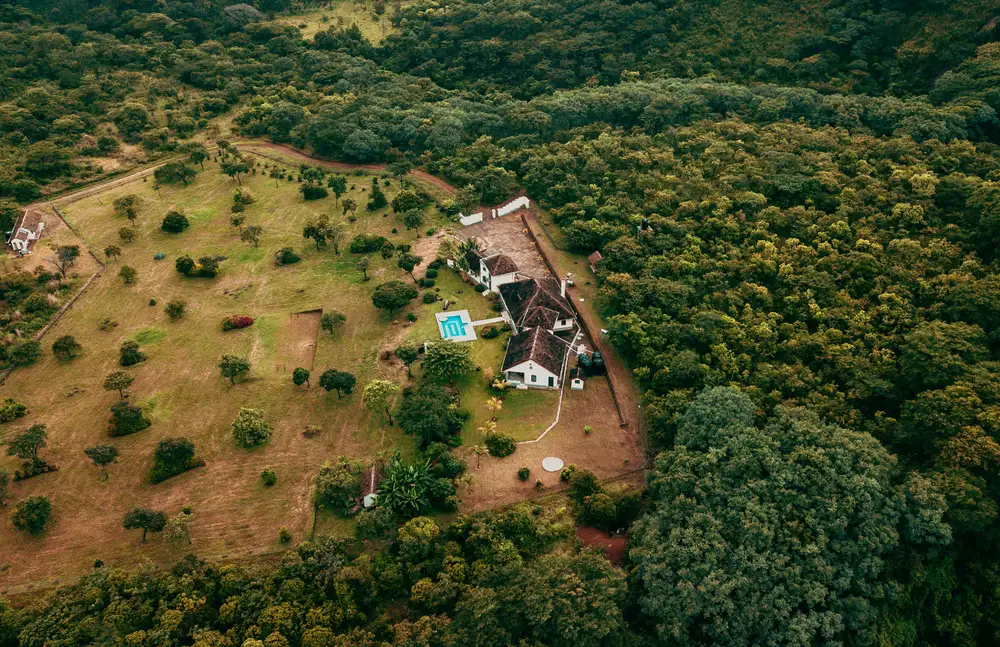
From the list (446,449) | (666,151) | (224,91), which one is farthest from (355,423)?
(224,91)

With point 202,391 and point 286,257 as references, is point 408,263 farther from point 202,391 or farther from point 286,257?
point 202,391

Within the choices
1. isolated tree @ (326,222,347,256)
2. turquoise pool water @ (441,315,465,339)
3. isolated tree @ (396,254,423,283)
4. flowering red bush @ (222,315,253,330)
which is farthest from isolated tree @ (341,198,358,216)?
turquoise pool water @ (441,315,465,339)

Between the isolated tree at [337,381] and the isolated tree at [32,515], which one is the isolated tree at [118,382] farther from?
the isolated tree at [337,381]

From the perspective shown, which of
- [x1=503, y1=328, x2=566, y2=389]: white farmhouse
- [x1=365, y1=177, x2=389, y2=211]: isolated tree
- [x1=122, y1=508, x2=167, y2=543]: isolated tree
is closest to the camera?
[x1=122, y1=508, x2=167, y2=543]: isolated tree

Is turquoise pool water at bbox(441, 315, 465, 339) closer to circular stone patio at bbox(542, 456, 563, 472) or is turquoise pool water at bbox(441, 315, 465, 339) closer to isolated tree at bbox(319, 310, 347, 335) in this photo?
isolated tree at bbox(319, 310, 347, 335)

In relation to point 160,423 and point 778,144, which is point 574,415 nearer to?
point 160,423

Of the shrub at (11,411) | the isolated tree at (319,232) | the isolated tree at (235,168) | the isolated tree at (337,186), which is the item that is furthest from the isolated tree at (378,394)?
the isolated tree at (235,168)
